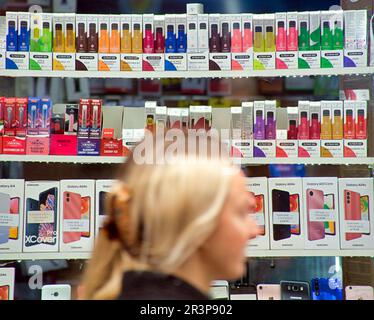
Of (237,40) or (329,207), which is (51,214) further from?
(329,207)

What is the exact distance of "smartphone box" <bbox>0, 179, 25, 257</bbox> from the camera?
305 cm

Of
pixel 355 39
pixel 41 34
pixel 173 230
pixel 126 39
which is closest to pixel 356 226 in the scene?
pixel 355 39

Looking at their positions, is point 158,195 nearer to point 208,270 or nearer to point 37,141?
point 208,270

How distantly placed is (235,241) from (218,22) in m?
2.23

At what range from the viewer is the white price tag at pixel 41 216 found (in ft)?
10.1

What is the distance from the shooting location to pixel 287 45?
319 cm

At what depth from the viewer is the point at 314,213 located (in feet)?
10.2

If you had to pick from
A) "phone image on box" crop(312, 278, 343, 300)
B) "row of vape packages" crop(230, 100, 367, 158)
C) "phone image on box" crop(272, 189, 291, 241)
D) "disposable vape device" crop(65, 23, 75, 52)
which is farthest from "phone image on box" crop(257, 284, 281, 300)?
"disposable vape device" crop(65, 23, 75, 52)

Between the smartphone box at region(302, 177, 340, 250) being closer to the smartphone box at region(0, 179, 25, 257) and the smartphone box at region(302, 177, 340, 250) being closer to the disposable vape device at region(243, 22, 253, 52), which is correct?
the disposable vape device at region(243, 22, 253, 52)

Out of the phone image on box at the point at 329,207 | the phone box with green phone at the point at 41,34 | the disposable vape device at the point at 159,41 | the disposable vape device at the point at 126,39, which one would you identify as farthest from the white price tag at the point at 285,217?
the phone box with green phone at the point at 41,34

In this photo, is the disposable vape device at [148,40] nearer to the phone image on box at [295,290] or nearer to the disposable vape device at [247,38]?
the disposable vape device at [247,38]

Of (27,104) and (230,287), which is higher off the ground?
(27,104)

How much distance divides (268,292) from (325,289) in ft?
0.97
